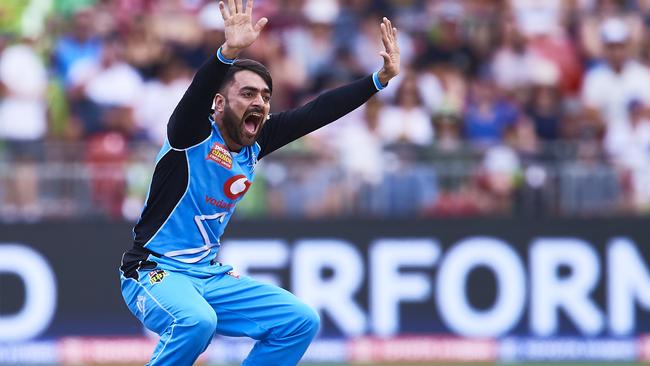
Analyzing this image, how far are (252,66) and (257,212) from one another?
230 inches

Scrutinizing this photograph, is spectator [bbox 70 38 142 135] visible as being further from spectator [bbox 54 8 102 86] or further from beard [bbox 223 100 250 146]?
beard [bbox 223 100 250 146]

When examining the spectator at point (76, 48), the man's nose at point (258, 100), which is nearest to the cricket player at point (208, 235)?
the man's nose at point (258, 100)

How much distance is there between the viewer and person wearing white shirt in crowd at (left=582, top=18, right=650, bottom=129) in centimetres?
1542

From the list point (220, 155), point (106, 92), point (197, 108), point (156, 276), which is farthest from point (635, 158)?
point (197, 108)

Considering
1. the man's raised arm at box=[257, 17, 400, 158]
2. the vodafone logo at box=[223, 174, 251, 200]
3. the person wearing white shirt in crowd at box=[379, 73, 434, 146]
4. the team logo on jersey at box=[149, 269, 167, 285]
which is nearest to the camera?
the team logo on jersey at box=[149, 269, 167, 285]

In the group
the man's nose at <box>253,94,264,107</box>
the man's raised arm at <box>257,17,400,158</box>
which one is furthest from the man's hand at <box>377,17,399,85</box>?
the man's nose at <box>253,94,264,107</box>

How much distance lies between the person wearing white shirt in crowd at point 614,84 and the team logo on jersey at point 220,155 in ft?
25.7

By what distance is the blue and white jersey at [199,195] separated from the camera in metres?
8.24

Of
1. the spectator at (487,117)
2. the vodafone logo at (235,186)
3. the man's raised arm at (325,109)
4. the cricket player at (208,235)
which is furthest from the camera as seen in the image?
the spectator at (487,117)

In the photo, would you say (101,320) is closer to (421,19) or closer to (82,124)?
(82,124)

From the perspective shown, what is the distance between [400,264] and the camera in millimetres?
14094

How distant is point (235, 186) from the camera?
27.6ft

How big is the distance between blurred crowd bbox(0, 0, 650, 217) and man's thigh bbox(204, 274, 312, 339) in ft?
17.1

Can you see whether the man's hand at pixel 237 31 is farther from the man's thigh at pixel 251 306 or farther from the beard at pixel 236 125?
the man's thigh at pixel 251 306
